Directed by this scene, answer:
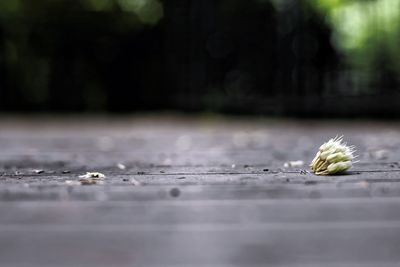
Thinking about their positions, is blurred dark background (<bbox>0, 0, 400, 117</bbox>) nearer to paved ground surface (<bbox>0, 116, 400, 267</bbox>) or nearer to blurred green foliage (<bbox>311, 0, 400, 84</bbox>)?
blurred green foliage (<bbox>311, 0, 400, 84</bbox>)

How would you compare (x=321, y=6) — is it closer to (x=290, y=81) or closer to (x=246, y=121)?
(x=290, y=81)

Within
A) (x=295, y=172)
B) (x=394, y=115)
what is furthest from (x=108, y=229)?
(x=394, y=115)

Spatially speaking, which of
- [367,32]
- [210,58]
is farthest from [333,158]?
[210,58]

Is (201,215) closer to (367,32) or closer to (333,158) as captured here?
(333,158)

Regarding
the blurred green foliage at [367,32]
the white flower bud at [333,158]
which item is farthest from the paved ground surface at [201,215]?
the blurred green foliage at [367,32]

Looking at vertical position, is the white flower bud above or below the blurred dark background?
below

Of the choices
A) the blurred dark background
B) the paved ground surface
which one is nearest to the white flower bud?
the paved ground surface
